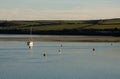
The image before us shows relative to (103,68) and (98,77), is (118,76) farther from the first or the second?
(103,68)

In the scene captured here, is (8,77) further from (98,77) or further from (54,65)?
(54,65)

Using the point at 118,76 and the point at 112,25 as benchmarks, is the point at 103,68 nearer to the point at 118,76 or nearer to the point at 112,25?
the point at 118,76

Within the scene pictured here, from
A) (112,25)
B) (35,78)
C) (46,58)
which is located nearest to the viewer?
(35,78)

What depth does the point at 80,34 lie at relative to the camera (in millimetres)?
104750

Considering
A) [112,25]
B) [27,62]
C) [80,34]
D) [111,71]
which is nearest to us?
[111,71]

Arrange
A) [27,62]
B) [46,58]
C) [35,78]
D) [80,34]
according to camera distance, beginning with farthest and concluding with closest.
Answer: [80,34], [46,58], [27,62], [35,78]

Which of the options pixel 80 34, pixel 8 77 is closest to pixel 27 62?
pixel 8 77

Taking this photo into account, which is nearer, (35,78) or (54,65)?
(35,78)

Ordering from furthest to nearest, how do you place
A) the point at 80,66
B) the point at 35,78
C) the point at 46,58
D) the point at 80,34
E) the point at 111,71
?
the point at 80,34 → the point at 46,58 → the point at 80,66 → the point at 111,71 → the point at 35,78

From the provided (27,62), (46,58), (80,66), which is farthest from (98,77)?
(46,58)

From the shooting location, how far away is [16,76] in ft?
112

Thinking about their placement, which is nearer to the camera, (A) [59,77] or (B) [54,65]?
(A) [59,77]

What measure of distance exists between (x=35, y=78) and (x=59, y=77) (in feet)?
5.61

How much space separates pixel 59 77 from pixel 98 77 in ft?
8.85
